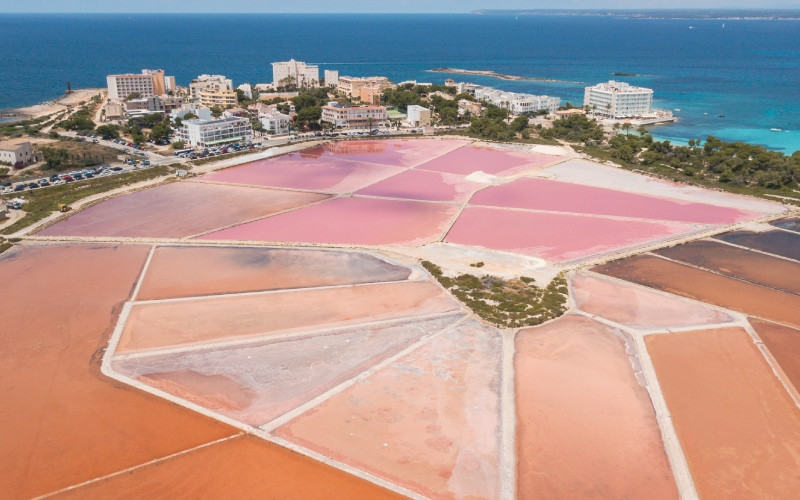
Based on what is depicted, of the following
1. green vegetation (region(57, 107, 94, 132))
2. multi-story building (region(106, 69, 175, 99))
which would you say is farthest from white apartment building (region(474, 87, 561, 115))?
green vegetation (region(57, 107, 94, 132))

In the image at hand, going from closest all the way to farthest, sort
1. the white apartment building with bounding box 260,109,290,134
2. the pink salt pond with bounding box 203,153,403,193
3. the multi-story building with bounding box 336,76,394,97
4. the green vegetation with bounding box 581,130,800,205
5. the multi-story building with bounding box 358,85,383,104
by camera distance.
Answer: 1. the green vegetation with bounding box 581,130,800,205
2. the pink salt pond with bounding box 203,153,403,193
3. the white apartment building with bounding box 260,109,290,134
4. the multi-story building with bounding box 358,85,383,104
5. the multi-story building with bounding box 336,76,394,97

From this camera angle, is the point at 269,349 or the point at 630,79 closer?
the point at 269,349

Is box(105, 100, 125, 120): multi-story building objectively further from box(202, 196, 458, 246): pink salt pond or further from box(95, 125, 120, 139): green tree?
box(202, 196, 458, 246): pink salt pond

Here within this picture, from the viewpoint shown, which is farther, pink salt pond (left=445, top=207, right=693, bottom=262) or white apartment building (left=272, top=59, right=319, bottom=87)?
white apartment building (left=272, top=59, right=319, bottom=87)

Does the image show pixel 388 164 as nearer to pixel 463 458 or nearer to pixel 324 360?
pixel 324 360

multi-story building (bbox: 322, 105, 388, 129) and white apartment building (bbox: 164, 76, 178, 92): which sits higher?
white apartment building (bbox: 164, 76, 178, 92)

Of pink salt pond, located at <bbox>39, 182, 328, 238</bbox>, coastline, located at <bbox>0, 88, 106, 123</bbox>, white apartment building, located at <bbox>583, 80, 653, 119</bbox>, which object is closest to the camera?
pink salt pond, located at <bbox>39, 182, 328, 238</bbox>

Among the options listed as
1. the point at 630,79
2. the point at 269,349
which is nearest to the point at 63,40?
the point at 630,79
